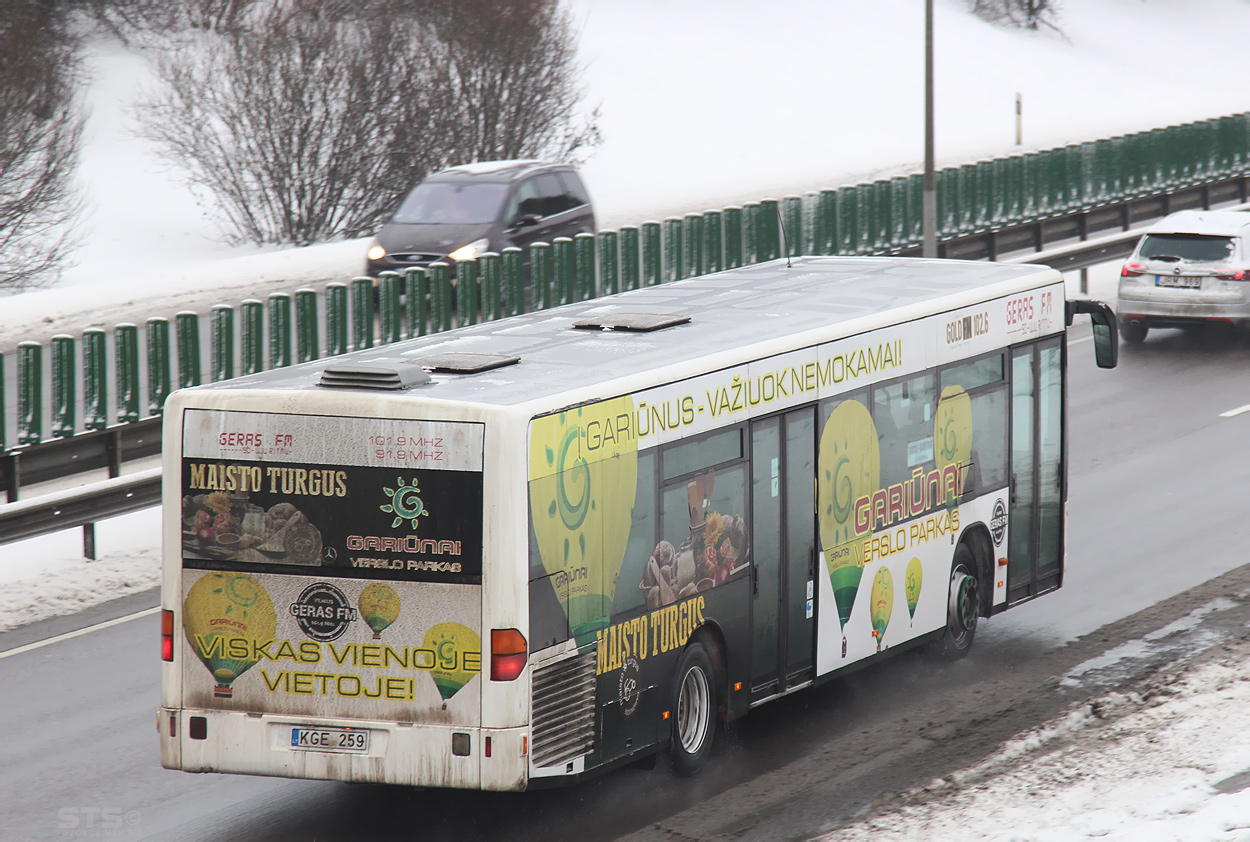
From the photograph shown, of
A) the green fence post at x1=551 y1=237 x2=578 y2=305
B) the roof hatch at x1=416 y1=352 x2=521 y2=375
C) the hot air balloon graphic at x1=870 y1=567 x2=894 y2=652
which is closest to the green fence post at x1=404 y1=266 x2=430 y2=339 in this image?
the green fence post at x1=551 y1=237 x2=578 y2=305

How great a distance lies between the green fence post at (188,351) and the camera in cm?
1481

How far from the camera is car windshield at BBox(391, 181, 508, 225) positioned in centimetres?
2309

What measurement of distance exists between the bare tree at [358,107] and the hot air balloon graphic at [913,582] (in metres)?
25.4

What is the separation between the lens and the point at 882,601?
33.3 feet

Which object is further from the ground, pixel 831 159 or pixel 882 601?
pixel 831 159

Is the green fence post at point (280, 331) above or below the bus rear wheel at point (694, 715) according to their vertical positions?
above

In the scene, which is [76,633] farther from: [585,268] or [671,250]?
[671,250]

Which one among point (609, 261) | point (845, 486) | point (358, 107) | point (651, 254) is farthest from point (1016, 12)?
point (845, 486)

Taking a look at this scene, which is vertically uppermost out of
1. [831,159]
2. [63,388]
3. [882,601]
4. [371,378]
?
[831,159]

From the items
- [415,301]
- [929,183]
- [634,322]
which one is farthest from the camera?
[929,183]

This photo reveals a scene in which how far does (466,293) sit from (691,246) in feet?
14.9

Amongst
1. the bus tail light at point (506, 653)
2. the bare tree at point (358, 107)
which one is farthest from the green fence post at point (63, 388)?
the bare tree at point (358, 107)

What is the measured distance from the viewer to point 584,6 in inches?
2480

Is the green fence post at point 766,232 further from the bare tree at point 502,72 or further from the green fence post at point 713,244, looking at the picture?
the bare tree at point 502,72
